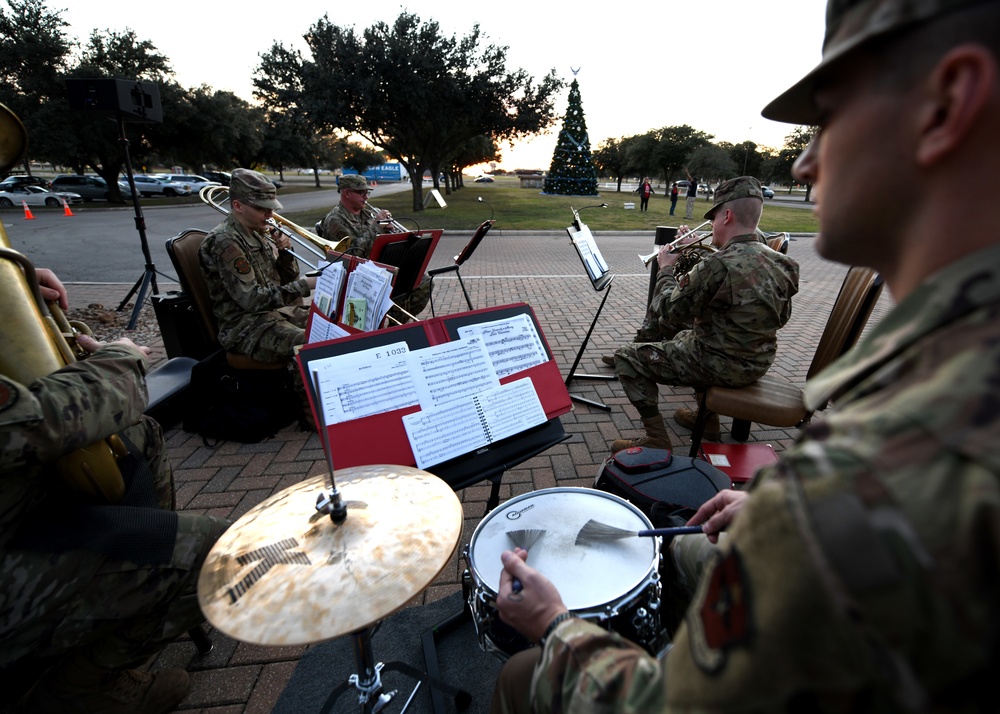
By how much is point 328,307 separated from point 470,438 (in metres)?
1.67

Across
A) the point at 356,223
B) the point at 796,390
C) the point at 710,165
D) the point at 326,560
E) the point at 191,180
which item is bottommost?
the point at 796,390

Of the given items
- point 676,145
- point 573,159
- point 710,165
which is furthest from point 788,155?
point 573,159

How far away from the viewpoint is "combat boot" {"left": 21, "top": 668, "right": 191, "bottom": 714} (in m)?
1.73

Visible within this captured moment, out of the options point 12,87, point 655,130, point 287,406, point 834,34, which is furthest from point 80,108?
point 655,130

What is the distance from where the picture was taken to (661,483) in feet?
7.29

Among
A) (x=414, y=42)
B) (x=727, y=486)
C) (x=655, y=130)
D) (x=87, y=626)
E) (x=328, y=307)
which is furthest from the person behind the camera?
(x=655, y=130)

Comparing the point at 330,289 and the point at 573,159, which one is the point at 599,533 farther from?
the point at 573,159

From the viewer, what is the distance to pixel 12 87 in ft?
73.6

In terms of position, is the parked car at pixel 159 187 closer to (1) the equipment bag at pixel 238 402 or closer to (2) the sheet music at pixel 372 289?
(1) the equipment bag at pixel 238 402

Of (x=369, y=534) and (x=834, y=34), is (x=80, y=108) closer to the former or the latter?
(x=369, y=534)

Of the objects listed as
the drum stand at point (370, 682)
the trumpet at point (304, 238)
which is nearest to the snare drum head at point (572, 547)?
the drum stand at point (370, 682)

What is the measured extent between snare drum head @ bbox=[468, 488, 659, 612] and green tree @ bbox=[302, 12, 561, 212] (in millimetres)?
18897

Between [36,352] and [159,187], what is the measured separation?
3630 cm

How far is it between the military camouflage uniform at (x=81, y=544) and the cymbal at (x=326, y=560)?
56cm
